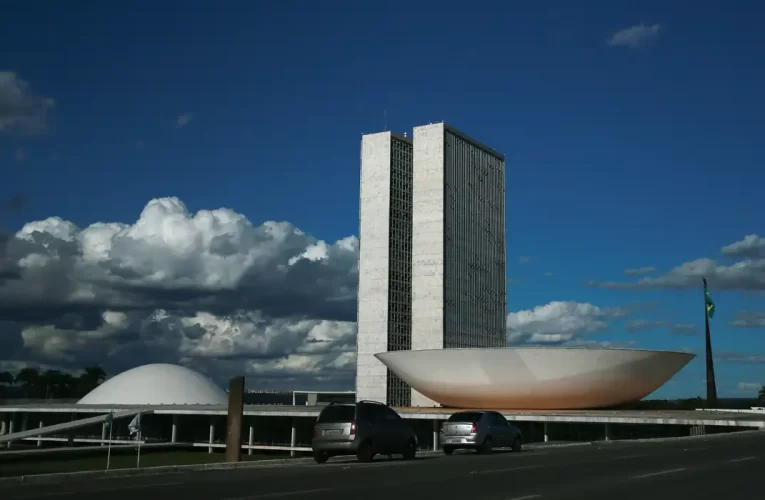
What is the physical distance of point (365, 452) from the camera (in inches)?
985

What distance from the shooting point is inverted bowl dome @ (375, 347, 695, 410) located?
65875 mm

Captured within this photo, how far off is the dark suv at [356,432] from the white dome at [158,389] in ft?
240

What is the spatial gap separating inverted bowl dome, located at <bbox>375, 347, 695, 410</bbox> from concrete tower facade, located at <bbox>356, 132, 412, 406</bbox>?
3105cm

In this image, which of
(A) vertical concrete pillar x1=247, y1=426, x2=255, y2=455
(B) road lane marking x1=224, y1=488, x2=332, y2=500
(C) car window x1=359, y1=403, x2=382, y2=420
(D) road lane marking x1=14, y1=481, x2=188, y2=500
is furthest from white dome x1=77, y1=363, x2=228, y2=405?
(B) road lane marking x1=224, y1=488, x2=332, y2=500

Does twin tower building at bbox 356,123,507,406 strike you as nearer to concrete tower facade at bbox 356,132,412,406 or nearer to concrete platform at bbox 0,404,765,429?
concrete tower facade at bbox 356,132,412,406

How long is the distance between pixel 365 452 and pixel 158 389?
77703mm

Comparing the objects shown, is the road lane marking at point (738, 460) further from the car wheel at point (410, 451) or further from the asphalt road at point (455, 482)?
the car wheel at point (410, 451)

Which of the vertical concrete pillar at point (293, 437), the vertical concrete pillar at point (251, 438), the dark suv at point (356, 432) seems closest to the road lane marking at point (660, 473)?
the dark suv at point (356, 432)

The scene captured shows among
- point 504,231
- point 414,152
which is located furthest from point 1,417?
point 504,231

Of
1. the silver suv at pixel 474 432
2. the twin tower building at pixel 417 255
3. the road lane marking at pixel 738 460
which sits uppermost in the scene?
the twin tower building at pixel 417 255

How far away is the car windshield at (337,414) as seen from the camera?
25078 mm

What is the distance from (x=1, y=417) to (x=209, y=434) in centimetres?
3855

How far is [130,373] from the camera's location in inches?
4082

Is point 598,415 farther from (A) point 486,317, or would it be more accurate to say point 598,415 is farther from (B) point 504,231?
(B) point 504,231
